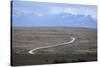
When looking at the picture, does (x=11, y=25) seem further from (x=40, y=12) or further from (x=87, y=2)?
(x=87, y=2)

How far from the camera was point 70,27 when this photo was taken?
89.4 inches

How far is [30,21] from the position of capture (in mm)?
2137

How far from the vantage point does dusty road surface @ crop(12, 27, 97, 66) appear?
2092mm

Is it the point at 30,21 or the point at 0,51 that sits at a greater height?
the point at 30,21

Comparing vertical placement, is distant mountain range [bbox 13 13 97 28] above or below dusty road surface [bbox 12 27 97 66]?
above

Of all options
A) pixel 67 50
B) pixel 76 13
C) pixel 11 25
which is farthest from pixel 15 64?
pixel 76 13

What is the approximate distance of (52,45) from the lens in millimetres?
2199

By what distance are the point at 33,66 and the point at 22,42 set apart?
0.32 meters

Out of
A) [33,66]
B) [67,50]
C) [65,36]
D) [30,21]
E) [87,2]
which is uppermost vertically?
[87,2]

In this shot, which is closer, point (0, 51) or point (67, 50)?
point (0, 51)

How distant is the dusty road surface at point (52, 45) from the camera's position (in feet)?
6.86

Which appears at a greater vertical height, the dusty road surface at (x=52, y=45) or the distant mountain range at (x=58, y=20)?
the distant mountain range at (x=58, y=20)

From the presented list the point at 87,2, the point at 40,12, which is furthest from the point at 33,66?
the point at 87,2

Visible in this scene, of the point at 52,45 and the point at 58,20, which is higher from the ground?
the point at 58,20
